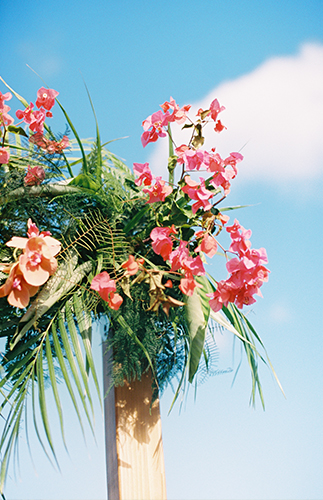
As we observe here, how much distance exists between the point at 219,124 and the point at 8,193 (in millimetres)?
494

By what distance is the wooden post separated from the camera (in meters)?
0.85

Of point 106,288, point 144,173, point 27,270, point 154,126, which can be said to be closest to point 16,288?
point 27,270

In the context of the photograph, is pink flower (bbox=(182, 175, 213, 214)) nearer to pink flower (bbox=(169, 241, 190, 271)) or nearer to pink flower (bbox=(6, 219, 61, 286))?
pink flower (bbox=(169, 241, 190, 271))

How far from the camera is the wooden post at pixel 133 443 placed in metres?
0.85

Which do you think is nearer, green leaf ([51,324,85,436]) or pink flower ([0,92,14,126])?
green leaf ([51,324,85,436])

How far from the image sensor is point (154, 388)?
897 millimetres

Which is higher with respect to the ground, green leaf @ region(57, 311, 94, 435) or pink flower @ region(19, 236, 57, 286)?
pink flower @ region(19, 236, 57, 286)

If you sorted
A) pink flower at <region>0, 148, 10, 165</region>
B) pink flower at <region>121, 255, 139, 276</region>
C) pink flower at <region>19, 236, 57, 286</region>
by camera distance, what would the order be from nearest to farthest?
pink flower at <region>19, 236, 57, 286</region>
pink flower at <region>121, 255, 139, 276</region>
pink flower at <region>0, 148, 10, 165</region>

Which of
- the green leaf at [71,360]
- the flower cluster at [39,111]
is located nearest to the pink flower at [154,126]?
the flower cluster at [39,111]

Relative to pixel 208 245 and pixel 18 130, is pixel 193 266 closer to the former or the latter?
pixel 208 245

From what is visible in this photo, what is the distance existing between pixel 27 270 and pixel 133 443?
1.52 ft

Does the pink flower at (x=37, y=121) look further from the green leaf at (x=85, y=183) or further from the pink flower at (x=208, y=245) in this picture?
the pink flower at (x=208, y=245)

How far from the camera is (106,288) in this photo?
74cm

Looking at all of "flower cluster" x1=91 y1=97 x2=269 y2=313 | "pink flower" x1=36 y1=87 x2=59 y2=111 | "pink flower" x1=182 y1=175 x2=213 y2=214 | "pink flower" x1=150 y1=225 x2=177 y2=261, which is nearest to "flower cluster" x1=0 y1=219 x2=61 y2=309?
"flower cluster" x1=91 y1=97 x2=269 y2=313
